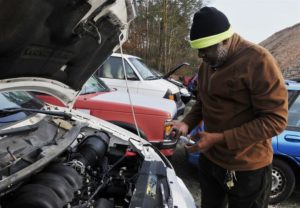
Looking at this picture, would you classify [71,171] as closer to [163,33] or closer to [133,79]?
[133,79]

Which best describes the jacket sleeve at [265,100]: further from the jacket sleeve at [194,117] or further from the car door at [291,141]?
the car door at [291,141]

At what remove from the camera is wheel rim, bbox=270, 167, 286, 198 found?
4766mm

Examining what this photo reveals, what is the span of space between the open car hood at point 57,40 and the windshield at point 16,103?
30 cm

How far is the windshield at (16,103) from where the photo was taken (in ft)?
9.37

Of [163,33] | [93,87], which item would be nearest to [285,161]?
[93,87]

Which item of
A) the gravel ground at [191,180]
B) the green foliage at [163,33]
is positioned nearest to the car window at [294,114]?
the gravel ground at [191,180]

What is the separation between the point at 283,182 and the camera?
4781mm

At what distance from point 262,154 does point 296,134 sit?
7.64 ft

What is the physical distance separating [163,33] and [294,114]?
15.9m

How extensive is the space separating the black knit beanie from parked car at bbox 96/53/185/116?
5.80 meters

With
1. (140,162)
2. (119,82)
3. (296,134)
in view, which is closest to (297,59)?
(119,82)

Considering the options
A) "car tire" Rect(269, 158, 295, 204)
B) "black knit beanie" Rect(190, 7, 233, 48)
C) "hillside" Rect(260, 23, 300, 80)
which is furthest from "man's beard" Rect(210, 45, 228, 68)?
"hillside" Rect(260, 23, 300, 80)

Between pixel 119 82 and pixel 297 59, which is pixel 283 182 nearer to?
pixel 119 82

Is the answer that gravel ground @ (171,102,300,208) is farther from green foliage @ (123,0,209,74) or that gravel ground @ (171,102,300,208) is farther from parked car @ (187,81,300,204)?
green foliage @ (123,0,209,74)
